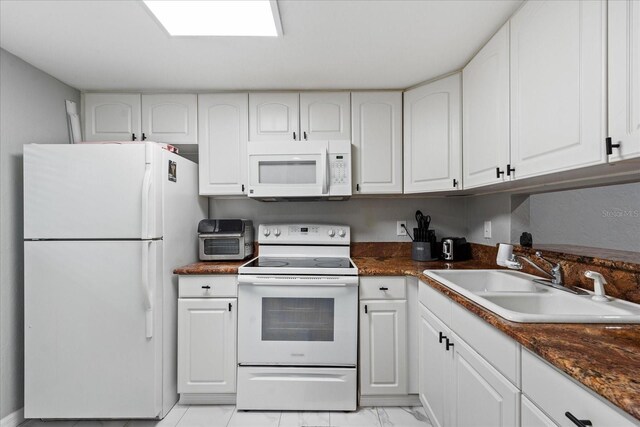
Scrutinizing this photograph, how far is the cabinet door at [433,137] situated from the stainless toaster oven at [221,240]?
129 centimetres

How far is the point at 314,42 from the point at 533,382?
5.70 ft

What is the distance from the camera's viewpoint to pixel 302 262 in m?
2.18

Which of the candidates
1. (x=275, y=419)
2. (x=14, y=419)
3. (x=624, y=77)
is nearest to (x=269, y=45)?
(x=624, y=77)

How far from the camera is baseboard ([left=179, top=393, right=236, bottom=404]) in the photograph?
6.31 feet

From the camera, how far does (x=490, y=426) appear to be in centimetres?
103

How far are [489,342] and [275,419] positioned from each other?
141 centimetres

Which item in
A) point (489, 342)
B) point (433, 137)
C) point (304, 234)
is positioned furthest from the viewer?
point (304, 234)

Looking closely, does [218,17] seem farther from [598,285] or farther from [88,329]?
[598,285]

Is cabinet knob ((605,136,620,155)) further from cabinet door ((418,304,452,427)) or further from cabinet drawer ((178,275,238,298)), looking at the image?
cabinet drawer ((178,275,238,298))

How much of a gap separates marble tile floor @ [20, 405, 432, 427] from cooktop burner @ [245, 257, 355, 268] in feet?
3.00

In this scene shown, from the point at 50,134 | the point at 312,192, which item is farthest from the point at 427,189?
the point at 50,134

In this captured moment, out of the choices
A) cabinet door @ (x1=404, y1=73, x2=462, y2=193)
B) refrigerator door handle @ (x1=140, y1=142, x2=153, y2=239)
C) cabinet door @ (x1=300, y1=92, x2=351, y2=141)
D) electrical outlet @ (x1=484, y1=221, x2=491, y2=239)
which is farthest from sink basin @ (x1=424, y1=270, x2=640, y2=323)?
refrigerator door handle @ (x1=140, y1=142, x2=153, y2=239)

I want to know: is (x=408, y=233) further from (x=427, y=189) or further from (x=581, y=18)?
(x=581, y=18)

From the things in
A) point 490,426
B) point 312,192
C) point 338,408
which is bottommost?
point 338,408
